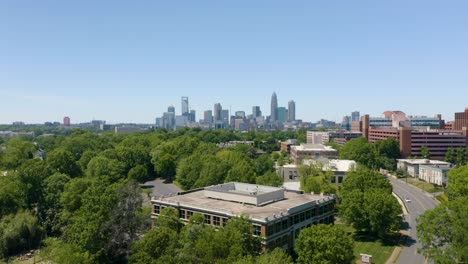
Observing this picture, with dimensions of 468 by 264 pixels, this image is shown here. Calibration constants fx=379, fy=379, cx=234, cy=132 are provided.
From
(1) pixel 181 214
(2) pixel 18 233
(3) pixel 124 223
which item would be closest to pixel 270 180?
(1) pixel 181 214

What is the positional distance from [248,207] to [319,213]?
1255cm

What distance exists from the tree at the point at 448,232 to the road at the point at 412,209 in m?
10.4

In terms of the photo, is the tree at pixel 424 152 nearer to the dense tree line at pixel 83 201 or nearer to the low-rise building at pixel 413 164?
the low-rise building at pixel 413 164

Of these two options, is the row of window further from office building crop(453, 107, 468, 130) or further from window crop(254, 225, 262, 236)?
office building crop(453, 107, 468, 130)

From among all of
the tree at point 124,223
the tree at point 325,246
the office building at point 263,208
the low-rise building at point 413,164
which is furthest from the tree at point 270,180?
the low-rise building at point 413,164

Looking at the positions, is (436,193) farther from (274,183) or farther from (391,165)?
(274,183)

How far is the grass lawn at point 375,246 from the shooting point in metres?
54.2

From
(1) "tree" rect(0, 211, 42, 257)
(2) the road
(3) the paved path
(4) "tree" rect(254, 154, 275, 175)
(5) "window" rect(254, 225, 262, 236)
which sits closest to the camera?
(5) "window" rect(254, 225, 262, 236)

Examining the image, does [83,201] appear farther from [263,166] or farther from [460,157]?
[460,157]

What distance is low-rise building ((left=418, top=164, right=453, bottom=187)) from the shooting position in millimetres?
101562

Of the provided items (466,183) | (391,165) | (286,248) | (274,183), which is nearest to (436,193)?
Result: (466,183)

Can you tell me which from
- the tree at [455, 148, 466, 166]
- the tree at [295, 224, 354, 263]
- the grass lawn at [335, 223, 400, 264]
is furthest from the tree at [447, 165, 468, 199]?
the tree at [455, 148, 466, 166]

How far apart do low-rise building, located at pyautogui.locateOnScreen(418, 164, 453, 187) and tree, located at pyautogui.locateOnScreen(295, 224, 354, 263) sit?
237ft

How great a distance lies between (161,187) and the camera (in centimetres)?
10700
